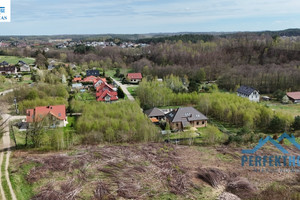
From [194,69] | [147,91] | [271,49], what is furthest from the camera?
[271,49]

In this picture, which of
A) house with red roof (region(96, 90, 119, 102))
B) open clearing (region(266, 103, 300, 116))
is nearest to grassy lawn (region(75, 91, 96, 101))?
house with red roof (region(96, 90, 119, 102))

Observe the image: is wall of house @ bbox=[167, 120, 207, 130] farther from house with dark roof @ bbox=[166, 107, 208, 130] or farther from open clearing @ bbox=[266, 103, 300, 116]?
open clearing @ bbox=[266, 103, 300, 116]

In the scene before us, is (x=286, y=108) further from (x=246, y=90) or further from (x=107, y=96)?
(x=107, y=96)

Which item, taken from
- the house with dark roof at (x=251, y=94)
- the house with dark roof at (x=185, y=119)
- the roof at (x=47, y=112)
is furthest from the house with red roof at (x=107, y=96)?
the house with dark roof at (x=251, y=94)

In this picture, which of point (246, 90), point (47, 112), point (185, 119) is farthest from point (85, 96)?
point (246, 90)

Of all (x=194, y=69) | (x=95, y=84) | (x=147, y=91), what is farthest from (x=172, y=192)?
(x=194, y=69)

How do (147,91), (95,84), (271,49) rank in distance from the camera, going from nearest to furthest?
(147,91)
(95,84)
(271,49)

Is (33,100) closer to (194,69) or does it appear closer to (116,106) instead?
(116,106)
